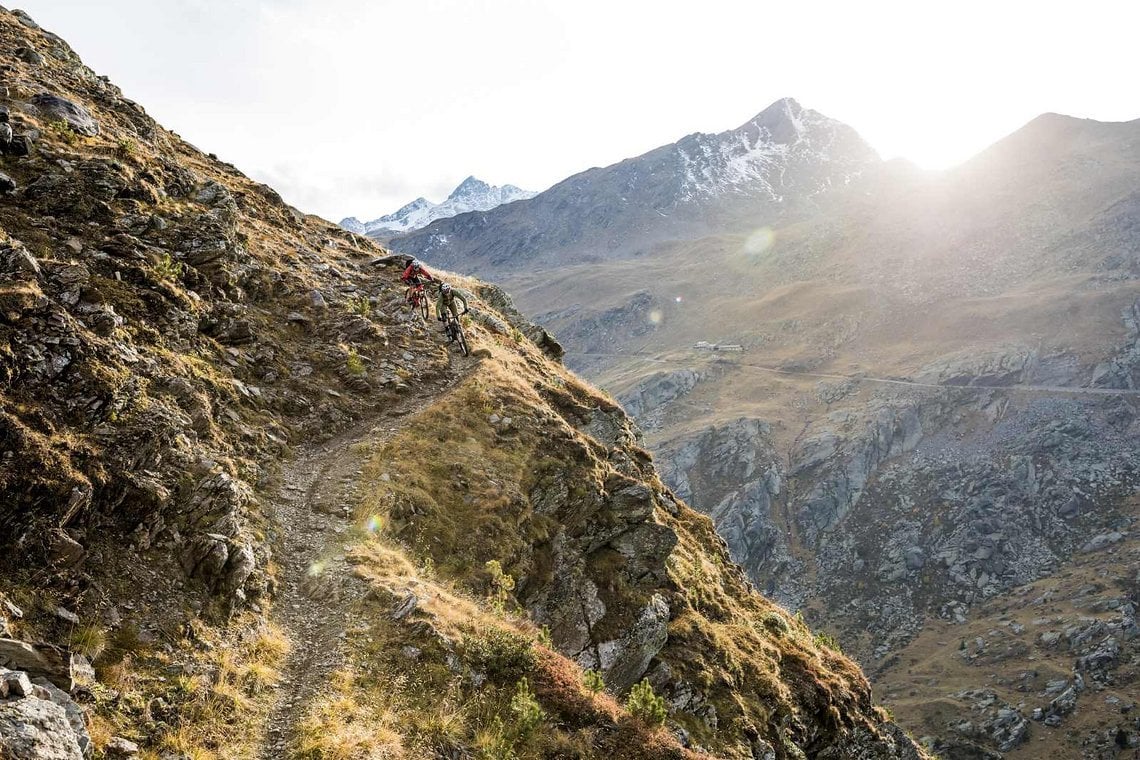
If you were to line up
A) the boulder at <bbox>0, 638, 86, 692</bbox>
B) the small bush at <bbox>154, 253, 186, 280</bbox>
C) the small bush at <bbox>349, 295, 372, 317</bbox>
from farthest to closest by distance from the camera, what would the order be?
the small bush at <bbox>349, 295, 372, 317</bbox>
the small bush at <bbox>154, 253, 186, 280</bbox>
the boulder at <bbox>0, 638, 86, 692</bbox>

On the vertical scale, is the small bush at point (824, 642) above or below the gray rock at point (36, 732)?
below

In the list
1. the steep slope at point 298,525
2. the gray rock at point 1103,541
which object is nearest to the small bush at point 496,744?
the steep slope at point 298,525

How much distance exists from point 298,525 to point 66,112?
21.3m

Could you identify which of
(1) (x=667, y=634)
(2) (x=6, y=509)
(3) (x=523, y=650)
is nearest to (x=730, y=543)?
(1) (x=667, y=634)

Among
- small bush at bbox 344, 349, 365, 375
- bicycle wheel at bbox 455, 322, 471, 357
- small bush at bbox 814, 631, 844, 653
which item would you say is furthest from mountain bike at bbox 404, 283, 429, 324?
small bush at bbox 814, 631, 844, 653

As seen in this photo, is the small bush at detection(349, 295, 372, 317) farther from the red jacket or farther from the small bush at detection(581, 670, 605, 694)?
the small bush at detection(581, 670, 605, 694)

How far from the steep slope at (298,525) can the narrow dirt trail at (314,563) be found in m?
0.07

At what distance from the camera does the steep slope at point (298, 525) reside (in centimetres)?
1140

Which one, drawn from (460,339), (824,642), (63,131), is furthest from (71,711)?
(824,642)

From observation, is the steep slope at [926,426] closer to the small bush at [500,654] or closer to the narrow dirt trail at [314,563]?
the small bush at [500,654]

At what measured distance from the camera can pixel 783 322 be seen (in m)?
167

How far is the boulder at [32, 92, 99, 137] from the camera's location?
83.5 feet

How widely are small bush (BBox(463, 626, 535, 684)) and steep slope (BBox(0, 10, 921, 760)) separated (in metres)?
0.05

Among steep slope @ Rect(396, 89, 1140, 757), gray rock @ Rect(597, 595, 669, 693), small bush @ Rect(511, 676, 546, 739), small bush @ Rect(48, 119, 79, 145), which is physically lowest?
steep slope @ Rect(396, 89, 1140, 757)
